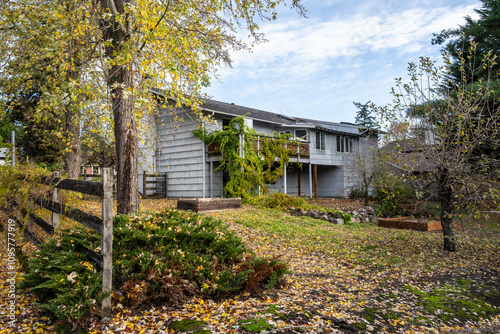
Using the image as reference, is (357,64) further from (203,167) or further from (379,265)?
(379,265)

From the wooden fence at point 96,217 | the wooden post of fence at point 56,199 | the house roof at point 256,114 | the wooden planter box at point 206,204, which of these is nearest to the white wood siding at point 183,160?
the house roof at point 256,114

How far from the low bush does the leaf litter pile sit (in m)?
0.18

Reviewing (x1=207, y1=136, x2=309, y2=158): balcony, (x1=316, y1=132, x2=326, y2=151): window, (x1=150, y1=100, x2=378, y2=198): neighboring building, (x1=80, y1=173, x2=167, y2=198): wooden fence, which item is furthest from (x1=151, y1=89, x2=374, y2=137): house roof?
(x1=80, y1=173, x2=167, y2=198): wooden fence

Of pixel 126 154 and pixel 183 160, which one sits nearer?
pixel 126 154

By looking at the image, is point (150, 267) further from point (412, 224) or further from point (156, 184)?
point (156, 184)

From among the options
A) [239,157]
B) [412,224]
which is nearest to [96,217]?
[412,224]

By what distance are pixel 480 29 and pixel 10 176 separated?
62.7 feet

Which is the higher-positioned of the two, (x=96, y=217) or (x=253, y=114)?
(x=253, y=114)

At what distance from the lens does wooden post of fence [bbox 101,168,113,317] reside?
3447mm

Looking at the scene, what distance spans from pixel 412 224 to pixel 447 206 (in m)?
4.59

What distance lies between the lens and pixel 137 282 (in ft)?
12.7

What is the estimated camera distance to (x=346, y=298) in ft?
15.5

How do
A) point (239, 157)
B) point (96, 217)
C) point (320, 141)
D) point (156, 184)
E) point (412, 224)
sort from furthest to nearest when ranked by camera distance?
1. point (320, 141)
2. point (156, 184)
3. point (239, 157)
4. point (412, 224)
5. point (96, 217)

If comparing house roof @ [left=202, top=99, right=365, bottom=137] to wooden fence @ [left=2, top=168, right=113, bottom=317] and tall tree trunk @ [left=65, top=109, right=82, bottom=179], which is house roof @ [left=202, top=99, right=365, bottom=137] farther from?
wooden fence @ [left=2, top=168, right=113, bottom=317]
